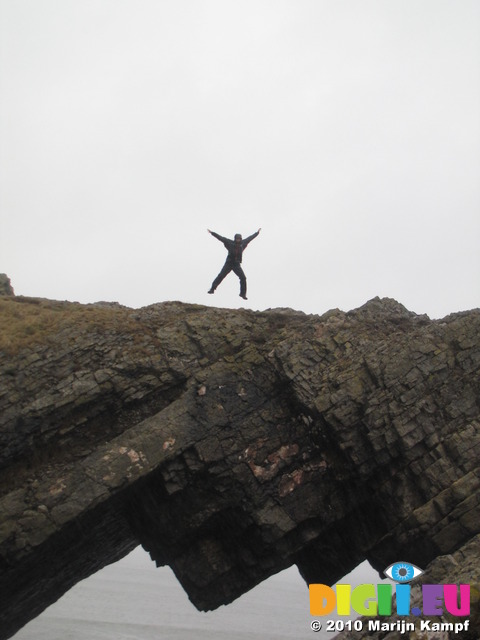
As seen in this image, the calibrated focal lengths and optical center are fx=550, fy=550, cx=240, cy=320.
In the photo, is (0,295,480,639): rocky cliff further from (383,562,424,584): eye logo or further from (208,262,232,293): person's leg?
(208,262,232,293): person's leg

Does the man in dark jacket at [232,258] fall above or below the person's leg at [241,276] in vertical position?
above

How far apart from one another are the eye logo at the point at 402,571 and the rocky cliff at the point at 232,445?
98 cm

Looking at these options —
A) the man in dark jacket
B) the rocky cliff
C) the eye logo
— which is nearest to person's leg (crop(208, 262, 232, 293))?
the man in dark jacket

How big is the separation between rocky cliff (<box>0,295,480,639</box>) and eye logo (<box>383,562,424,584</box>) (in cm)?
98

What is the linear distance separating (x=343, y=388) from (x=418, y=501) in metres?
5.81

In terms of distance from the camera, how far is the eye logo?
2203 centimetres

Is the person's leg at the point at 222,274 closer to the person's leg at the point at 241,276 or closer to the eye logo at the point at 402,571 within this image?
the person's leg at the point at 241,276

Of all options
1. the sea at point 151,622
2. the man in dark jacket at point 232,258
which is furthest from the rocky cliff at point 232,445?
the sea at point 151,622

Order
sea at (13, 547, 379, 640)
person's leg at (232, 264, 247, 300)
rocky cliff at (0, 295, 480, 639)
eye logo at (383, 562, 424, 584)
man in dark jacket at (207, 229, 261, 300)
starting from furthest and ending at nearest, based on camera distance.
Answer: sea at (13, 547, 379, 640) < person's leg at (232, 264, 247, 300) < man in dark jacket at (207, 229, 261, 300) < rocky cliff at (0, 295, 480, 639) < eye logo at (383, 562, 424, 584)

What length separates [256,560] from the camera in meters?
25.8

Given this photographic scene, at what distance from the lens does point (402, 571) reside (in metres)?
22.5

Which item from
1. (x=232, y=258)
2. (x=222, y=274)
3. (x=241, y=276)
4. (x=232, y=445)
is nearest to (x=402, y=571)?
(x=232, y=445)

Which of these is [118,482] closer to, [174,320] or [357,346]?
[174,320]

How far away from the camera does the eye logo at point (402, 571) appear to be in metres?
22.0
